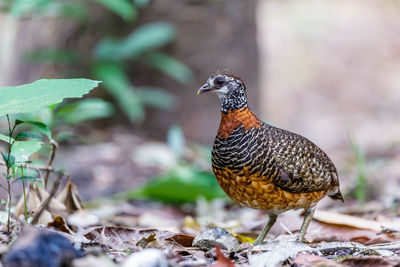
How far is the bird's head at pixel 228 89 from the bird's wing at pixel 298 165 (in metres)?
0.33

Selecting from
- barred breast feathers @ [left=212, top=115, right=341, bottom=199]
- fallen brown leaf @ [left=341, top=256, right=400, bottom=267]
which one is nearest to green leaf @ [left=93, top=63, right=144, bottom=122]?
barred breast feathers @ [left=212, top=115, right=341, bottom=199]

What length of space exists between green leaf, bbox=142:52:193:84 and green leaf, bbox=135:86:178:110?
0.32 m

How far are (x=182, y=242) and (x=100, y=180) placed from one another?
384cm

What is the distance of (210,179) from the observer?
6668 millimetres

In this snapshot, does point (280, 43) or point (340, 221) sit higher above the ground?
point (280, 43)

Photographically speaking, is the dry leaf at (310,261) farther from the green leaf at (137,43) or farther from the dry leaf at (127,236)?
the green leaf at (137,43)

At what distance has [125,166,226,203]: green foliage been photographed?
6227mm

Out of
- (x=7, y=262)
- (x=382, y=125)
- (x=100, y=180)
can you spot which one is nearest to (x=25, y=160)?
(x=7, y=262)

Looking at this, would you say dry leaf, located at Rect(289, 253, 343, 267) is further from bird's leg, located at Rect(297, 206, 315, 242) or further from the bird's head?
the bird's head

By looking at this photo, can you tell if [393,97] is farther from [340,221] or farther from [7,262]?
[7,262]

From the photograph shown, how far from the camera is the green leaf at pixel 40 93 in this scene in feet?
10.8

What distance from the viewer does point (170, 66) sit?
879cm

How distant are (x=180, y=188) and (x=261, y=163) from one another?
2439 millimetres

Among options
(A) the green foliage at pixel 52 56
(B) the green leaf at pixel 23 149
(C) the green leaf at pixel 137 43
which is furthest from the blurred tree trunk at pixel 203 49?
(B) the green leaf at pixel 23 149
